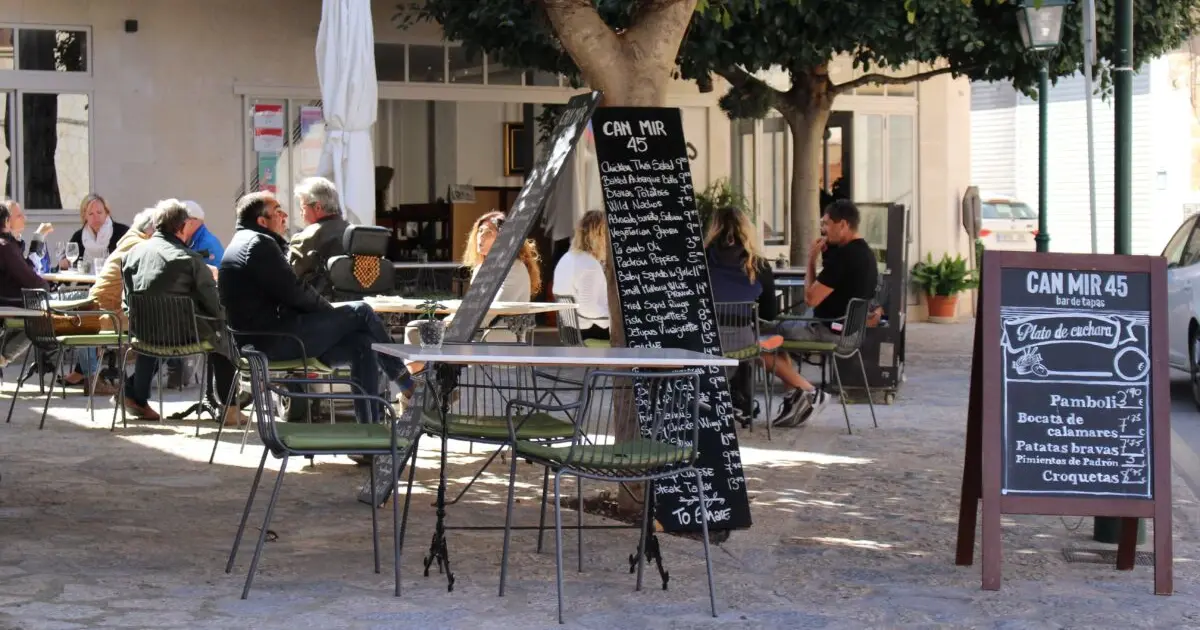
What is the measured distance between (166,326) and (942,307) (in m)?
13.1

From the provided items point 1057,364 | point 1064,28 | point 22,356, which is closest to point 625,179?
point 1057,364

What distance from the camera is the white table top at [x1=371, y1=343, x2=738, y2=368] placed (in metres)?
5.82

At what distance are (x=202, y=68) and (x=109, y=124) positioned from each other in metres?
1.08

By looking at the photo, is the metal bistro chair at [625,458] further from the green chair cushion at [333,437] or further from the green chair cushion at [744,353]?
the green chair cushion at [744,353]

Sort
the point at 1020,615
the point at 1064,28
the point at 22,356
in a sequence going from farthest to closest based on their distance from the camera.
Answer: the point at 1064,28 → the point at 22,356 → the point at 1020,615

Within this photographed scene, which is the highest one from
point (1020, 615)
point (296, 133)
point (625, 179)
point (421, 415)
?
point (296, 133)

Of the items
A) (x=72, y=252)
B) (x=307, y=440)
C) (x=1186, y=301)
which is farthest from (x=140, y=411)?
(x=1186, y=301)

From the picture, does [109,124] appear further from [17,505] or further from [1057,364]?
[1057,364]

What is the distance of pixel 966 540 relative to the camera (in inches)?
260

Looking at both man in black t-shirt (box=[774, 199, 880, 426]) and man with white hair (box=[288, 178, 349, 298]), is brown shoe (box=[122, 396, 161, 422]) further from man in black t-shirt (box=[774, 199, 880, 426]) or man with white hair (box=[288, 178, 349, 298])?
man in black t-shirt (box=[774, 199, 880, 426])

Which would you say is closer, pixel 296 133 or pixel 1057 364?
pixel 1057 364

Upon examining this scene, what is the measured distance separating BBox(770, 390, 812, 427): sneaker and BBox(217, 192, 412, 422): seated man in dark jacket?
2.83 m

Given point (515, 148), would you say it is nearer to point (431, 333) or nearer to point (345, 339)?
point (345, 339)

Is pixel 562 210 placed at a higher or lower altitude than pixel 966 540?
higher
